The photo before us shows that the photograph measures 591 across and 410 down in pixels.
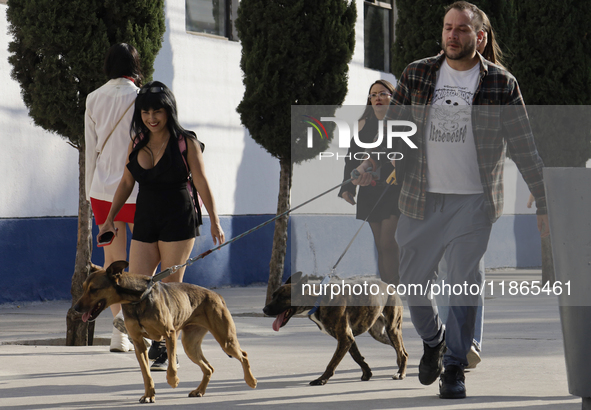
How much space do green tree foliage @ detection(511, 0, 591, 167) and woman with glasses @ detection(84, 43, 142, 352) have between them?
7.47 metres

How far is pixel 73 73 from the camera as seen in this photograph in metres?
7.25

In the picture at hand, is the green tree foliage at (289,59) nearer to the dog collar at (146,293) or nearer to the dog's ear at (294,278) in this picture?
the dog's ear at (294,278)

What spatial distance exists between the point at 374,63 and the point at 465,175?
1141 centimetres

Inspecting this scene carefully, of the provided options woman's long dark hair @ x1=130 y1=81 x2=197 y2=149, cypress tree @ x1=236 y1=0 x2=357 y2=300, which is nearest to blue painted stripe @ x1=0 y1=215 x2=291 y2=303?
cypress tree @ x1=236 y1=0 x2=357 y2=300

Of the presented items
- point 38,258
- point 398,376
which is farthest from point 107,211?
point 38,258

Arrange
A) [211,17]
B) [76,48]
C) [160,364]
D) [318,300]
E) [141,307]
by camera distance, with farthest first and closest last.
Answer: [211,17]
[76,48]
[160,364]
[318,300]
[141,307]

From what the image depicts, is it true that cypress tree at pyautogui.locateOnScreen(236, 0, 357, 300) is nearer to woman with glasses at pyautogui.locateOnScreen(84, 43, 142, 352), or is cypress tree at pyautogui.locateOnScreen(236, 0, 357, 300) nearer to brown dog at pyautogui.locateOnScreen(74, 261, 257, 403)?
woman with glasses at pyautogui.locateOnScreen(84, 43, 142, 352)

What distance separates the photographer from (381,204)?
24.2 feet

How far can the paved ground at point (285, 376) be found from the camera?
4.63 meters

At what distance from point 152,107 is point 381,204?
2594mm

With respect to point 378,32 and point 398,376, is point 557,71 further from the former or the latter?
point 398,376

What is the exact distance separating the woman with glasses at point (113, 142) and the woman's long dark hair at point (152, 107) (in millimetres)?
572

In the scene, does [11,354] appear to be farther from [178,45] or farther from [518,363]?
[178,45]

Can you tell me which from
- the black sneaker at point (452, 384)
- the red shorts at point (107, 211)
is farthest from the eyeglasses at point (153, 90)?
the black sneaker at point (452, 384)
